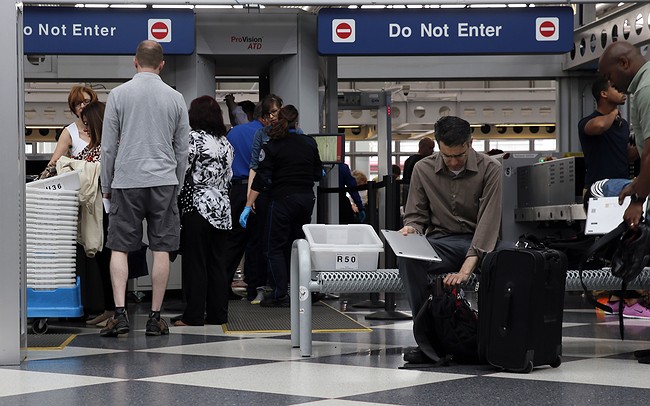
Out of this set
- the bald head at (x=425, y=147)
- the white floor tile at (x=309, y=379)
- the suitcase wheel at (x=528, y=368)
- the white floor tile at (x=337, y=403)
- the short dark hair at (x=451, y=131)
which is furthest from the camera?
the bald head at (x=425, y=147)

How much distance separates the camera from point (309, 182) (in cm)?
803

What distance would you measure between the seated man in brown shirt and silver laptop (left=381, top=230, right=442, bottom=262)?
0.05m

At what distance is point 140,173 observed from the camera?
5965 mm

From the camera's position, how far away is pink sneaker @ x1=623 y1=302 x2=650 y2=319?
7.06 metres

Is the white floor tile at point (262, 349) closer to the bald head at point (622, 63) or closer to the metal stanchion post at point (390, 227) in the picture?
the metal stanchion post at point (390, 227)

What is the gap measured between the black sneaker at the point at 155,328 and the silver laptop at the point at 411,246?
6.04 feet

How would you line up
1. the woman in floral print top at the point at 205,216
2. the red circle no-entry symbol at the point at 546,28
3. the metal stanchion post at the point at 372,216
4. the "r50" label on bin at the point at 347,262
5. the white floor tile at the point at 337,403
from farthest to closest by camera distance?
1. the red circle no-entry symbol at the point at 546,28
2. the metal stanchion post at the point at 372,216
3. the woman in floral print top at the point at 205,216
4. the "r50" label on bin at the point at 347,262
5. the white floor tile at the point at 337,403

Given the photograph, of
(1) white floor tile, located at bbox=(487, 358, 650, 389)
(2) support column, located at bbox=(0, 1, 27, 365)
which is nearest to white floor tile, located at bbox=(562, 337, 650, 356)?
(1) white floor tile, located at bbox=(487, 358, 650, 389)

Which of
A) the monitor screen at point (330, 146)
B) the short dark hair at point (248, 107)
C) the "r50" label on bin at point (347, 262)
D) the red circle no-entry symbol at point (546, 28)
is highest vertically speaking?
the red circle no-entry symbol at point (546, 28)

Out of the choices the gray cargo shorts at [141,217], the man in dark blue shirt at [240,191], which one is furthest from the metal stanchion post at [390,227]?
the gray cargo shorts at [141,217]

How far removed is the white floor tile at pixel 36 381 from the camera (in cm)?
401

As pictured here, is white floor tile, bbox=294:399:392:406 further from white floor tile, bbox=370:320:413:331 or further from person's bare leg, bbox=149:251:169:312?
white floor tile, bbox=370:320:413:331

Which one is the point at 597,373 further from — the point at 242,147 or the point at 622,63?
the point at 242,147

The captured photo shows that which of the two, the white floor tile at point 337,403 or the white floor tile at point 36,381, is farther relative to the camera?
the white floor tile at point 36,381
